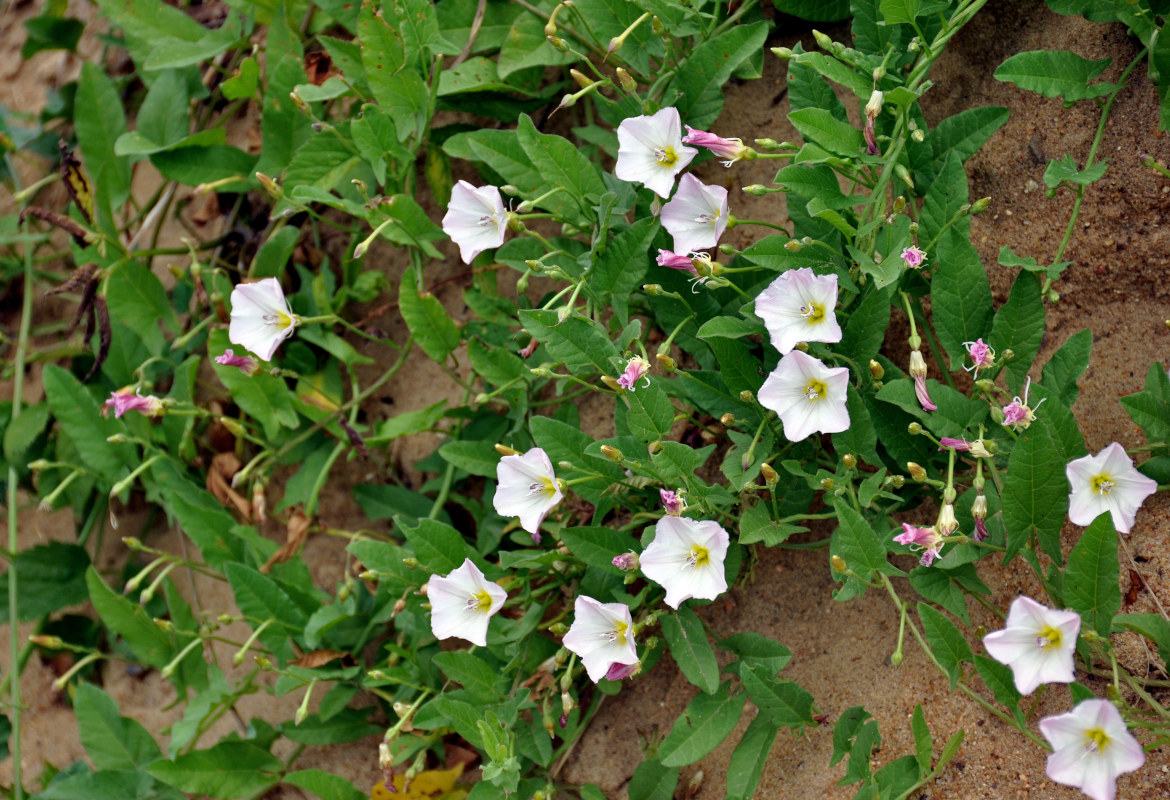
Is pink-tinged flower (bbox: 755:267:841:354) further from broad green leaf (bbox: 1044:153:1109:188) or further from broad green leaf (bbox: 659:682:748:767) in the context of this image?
broad green leaf (bbox: 659:682:748:767)

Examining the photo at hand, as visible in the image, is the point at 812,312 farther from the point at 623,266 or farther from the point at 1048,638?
the point at 1048,638

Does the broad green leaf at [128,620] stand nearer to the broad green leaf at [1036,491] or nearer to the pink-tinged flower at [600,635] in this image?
the pink-tinged flower at [600,635]

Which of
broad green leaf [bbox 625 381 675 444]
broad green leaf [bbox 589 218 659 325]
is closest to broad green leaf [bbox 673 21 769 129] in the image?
broad green leaf [bbox 589 218 659 325]

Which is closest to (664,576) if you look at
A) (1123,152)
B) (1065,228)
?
(1065,228)

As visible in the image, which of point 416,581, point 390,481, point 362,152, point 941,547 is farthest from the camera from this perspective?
point 390,481

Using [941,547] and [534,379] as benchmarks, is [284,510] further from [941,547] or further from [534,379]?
[941,547]
